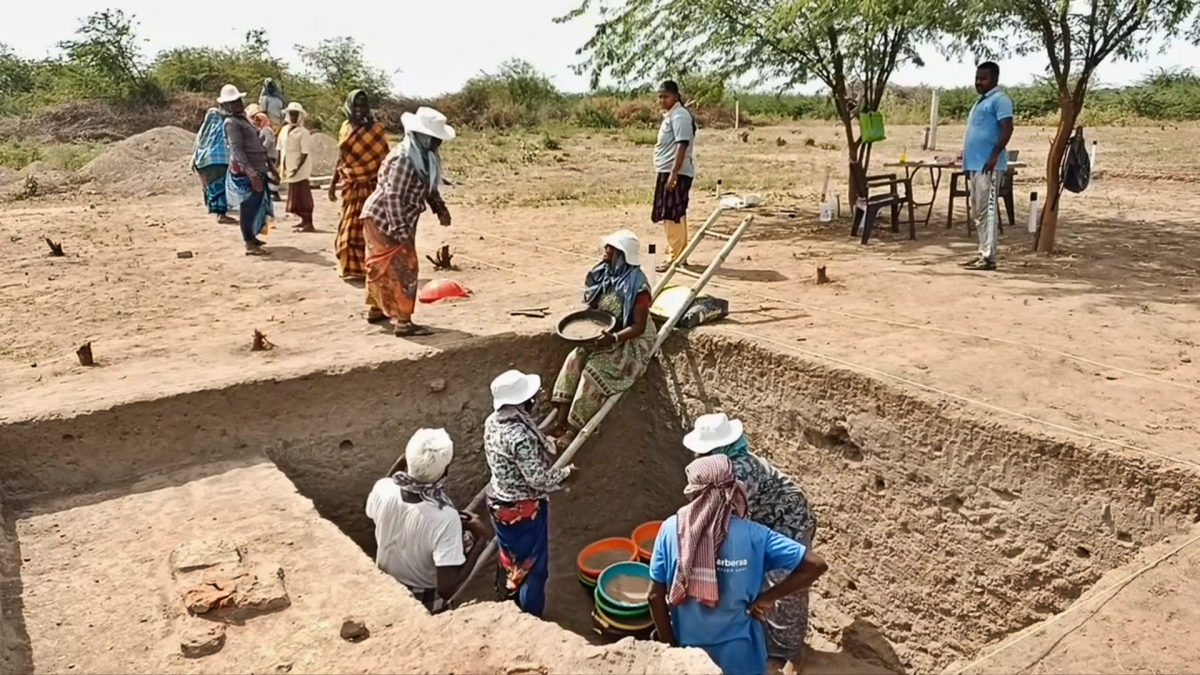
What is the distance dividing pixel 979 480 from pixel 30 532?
15.7 feet

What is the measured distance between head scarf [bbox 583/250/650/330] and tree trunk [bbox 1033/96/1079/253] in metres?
4.55

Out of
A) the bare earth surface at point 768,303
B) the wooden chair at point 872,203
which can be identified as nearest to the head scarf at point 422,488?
the bare earth surface at point 768,303

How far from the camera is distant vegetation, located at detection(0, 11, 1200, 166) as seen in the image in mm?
23422

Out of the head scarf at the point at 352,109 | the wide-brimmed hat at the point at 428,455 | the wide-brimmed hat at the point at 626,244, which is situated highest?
the head scarf at the point at 352,109

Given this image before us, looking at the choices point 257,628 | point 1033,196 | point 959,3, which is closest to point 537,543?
point 257,628

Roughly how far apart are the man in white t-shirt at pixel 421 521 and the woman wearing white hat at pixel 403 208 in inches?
82.4

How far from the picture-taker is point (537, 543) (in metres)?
5.45

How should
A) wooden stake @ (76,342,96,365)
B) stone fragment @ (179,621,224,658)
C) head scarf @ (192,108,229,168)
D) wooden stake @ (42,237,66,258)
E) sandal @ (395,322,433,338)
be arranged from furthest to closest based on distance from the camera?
head scarf @ (192,108,229,168)
wooden stake @ (42,237,66,258)
sandal @ (395,322,433,338)
wooden stake @ (76,342,96,365)
stone fragment @ (179,621,224,658)

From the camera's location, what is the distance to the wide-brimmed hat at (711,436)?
4.28 meters

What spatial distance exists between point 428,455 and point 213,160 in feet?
24.9

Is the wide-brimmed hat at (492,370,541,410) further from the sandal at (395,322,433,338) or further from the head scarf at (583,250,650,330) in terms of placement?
the sandal at (395,322,433,338)

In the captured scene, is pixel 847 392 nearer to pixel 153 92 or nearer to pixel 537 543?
pixel 537 543

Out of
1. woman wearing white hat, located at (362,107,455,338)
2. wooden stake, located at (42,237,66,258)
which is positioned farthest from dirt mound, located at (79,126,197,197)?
woman wearing white hat, located at (362,107,455,338)

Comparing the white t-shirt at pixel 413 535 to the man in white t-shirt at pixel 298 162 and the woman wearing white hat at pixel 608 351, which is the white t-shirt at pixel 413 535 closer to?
the woman wearing white hat at pixel 608 351
